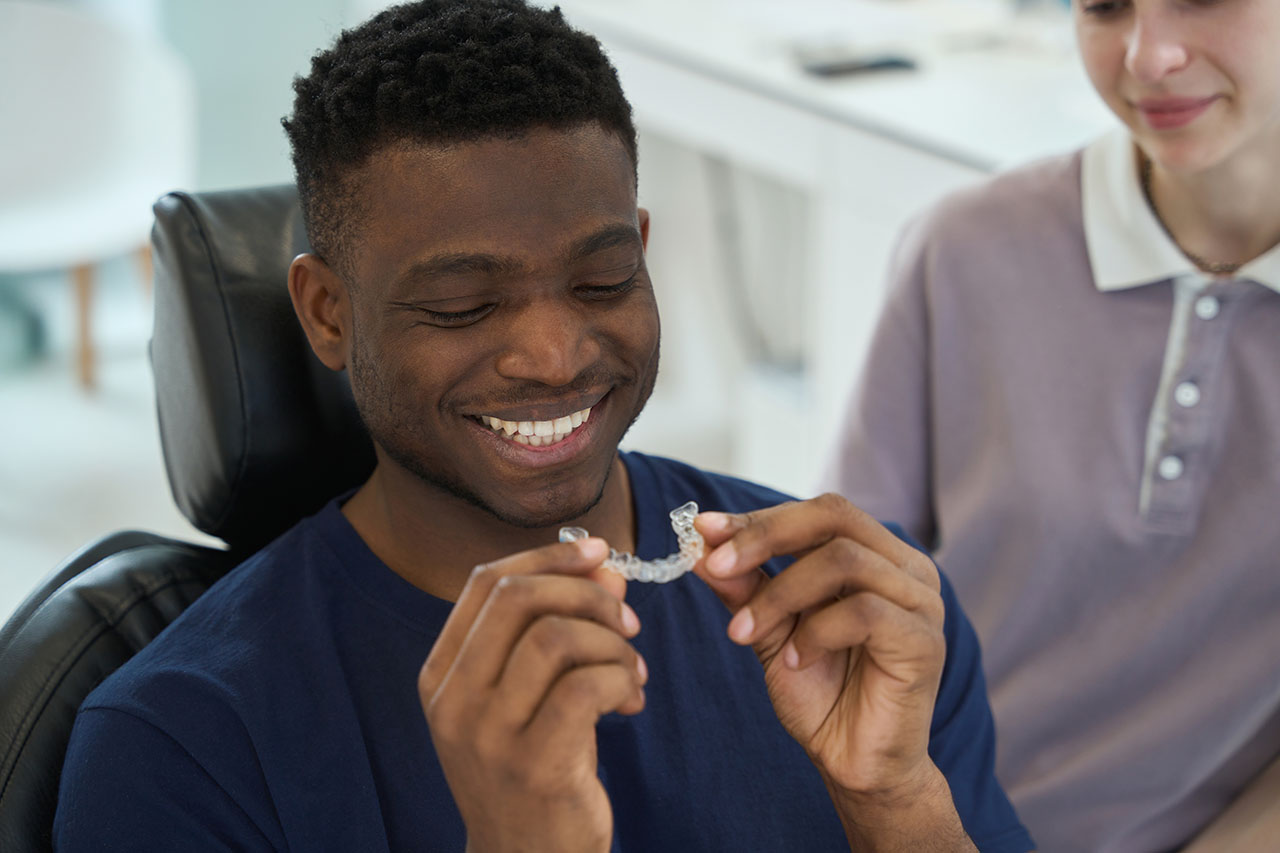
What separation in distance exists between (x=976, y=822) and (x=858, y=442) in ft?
1.47

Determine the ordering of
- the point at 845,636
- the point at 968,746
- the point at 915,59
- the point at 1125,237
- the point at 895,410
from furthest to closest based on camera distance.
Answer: the point at 915,59
the point at 895,410
the point at 1125,237
the point at 968,746
the point at 845,636

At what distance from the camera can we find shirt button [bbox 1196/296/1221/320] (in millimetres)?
1226

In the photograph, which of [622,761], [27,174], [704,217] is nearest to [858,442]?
[622,761]

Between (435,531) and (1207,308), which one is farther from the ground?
(1207,308)

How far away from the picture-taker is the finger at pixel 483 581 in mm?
734

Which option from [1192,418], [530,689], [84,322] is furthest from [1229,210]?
[84,322]

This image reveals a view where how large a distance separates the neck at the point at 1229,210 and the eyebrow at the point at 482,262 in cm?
65

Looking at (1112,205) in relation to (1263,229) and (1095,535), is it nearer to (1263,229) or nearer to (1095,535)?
(1263,229)

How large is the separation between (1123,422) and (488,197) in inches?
27.6

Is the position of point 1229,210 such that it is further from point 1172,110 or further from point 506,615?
point 506,615

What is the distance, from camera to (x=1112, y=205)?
4.26 feet

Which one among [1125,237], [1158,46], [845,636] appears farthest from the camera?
[1125,237]

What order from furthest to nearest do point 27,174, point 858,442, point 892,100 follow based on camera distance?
point 27,174 < point 892,100 < point 858,442

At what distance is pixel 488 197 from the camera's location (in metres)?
0.84
